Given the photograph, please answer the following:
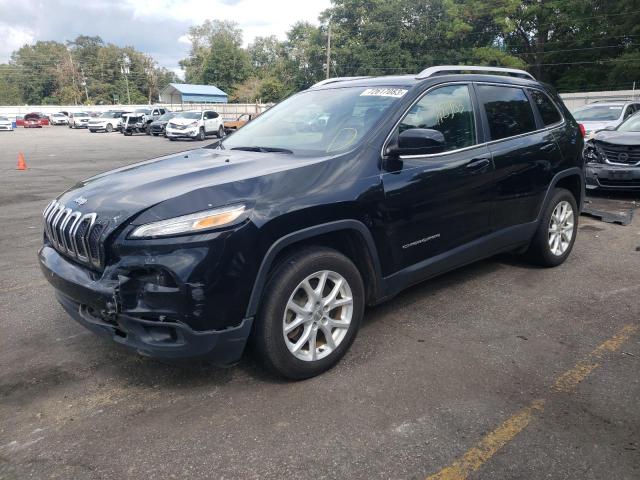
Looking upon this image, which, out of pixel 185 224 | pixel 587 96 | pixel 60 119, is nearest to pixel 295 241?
pixel 185 224

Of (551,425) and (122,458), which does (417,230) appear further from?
(122,458)

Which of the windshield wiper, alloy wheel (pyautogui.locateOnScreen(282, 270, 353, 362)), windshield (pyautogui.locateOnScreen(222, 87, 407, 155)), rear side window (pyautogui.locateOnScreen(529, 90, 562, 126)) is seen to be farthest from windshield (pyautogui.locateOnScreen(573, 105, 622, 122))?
alloy wheel (pyautogui.locateOnScreen(282, 270, 353, 362))

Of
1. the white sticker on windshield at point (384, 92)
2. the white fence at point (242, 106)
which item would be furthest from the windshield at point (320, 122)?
the white fence at point (242, 106)

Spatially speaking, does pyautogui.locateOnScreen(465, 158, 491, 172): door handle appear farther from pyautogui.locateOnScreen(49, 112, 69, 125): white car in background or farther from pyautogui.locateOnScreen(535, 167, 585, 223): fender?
pyautogui.locateOnScreen(49, 112, 69, 125): white car in background

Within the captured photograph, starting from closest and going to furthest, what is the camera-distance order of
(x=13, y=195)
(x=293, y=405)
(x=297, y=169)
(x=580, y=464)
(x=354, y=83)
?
(x=580, y=464), (x=293, y=405), (x=297, y=169), (x=354, y=83), (x=13, y=195)

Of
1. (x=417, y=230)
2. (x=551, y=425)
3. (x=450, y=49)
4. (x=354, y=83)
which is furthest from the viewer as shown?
(x=450, y=49)

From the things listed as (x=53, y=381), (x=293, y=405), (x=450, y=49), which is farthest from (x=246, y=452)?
(x=450, y=49)

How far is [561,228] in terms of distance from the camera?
5.33m

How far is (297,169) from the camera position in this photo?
3.19 metres

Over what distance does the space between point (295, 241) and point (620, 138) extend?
7895 millimetres

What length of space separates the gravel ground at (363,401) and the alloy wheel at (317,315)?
A: 0.20 meters

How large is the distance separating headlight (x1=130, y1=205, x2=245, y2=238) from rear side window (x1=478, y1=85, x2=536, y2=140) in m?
2.62

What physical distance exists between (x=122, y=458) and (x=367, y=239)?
183 cm

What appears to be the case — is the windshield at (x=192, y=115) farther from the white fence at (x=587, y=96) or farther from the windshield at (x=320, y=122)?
the windshield at (x=320, y=122)
